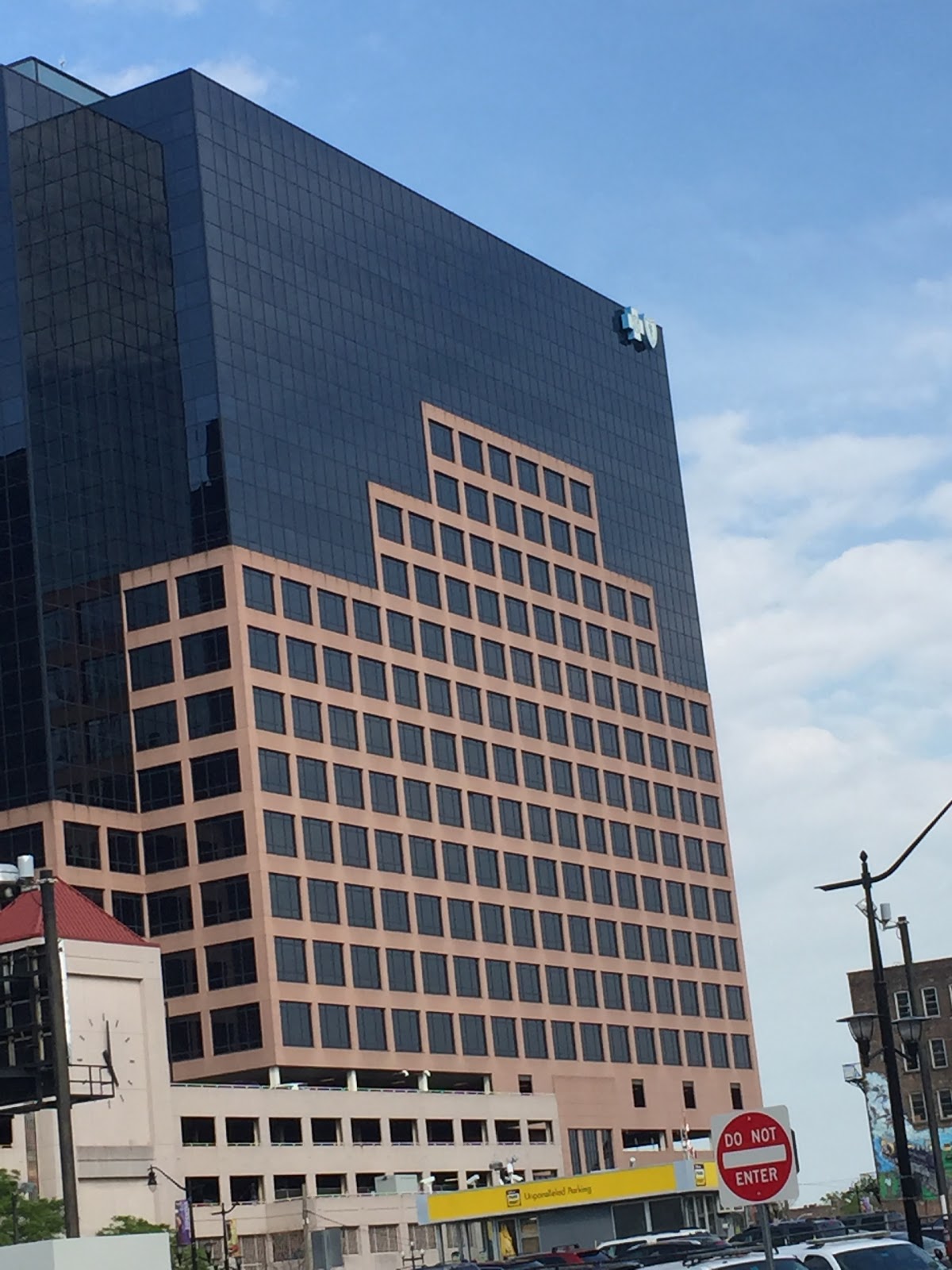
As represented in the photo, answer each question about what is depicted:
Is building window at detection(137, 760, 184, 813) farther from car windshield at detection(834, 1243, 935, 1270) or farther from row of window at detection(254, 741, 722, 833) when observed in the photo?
car windshield at detection(834, 1243, 935, 1270)

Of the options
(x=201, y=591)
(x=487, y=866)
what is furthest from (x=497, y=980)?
(x=201, y=591)

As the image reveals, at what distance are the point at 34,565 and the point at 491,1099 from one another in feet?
144

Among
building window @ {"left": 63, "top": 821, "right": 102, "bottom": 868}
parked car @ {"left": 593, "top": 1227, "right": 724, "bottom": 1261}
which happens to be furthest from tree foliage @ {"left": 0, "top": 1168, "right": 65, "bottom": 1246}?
building window @ {"left": 63, "top": 821, "right": 102, "bottom": 868}

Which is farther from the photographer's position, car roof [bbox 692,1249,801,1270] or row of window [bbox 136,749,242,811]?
row of window [bbox 136,749,242,811]

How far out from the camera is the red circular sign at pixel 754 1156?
20469 mm

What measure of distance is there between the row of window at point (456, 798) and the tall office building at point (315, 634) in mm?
283

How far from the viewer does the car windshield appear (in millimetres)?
30891

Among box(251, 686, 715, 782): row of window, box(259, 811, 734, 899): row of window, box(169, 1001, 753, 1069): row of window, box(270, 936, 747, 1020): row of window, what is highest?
box(251, 686, 715, 782): row of window

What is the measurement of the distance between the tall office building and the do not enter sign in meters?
102

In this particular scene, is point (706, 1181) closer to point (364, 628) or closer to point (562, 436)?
point (364, 628)

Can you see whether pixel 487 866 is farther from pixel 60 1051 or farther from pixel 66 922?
pixel 60 1051

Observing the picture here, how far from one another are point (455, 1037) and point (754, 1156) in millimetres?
116620

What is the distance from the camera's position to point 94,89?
147500 mm

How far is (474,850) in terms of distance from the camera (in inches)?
5576
